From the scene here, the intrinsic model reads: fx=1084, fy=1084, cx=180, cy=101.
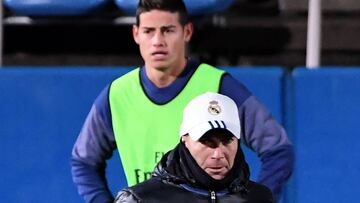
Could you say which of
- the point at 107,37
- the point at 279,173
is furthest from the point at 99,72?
the point at 107,37

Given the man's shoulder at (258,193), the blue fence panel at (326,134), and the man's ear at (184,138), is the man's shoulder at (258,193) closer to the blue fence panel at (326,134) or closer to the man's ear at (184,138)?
the man's ear at (184,138)

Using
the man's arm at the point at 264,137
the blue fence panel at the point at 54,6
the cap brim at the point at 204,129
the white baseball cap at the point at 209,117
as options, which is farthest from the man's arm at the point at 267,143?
the blue fence panel at the point at 54,6

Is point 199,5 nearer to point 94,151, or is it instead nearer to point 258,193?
point 94,151

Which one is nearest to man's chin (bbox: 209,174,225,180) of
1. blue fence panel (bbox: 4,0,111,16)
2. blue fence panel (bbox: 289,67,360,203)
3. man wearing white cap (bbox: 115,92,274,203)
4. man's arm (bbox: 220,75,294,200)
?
man wearing white cap (bbox: 115,92,274,203)

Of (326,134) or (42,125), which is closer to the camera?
(326,134)

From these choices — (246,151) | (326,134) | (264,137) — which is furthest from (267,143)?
(326,134)

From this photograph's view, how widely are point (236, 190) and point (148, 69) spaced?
1044mm

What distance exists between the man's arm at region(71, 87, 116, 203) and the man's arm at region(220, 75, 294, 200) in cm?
42

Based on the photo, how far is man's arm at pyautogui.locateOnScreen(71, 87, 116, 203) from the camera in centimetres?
374

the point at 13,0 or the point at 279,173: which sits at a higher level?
the point at 13,0

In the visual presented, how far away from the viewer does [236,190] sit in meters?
2.78

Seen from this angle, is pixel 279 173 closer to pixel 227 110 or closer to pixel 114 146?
pixel 114 146

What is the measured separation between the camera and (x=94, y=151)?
12.3 ft

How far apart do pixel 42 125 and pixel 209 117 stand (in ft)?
6.10
